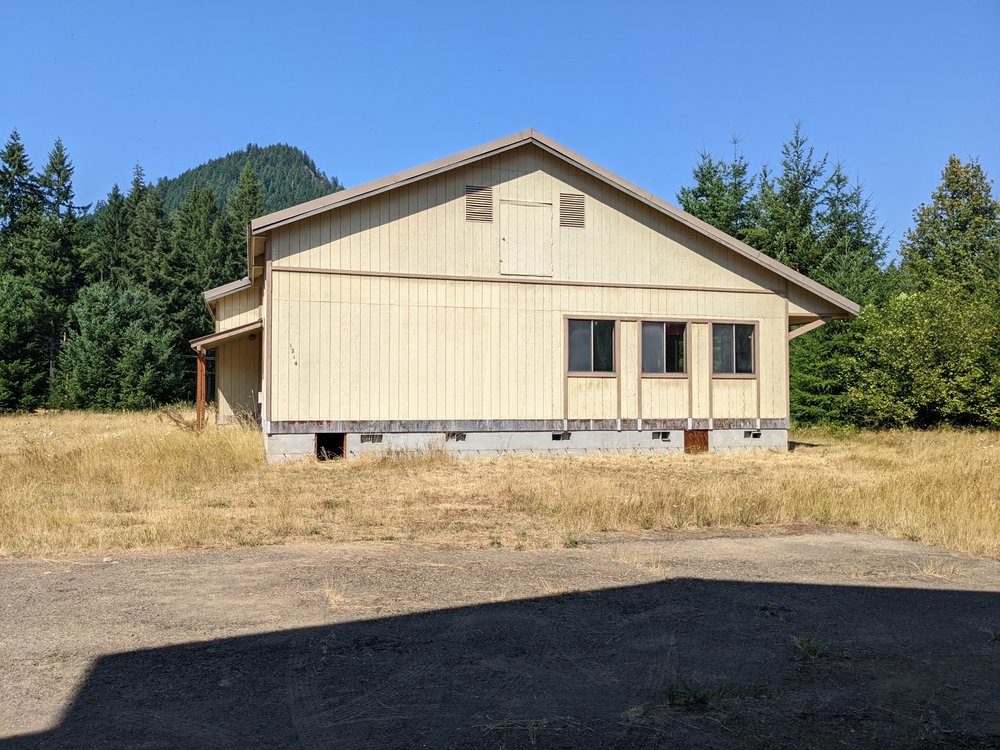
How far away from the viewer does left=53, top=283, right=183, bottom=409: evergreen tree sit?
120 feet

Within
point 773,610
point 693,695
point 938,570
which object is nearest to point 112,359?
point 938,570

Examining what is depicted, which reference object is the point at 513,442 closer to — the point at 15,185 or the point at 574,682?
the point at 574,682

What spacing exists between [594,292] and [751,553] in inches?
428

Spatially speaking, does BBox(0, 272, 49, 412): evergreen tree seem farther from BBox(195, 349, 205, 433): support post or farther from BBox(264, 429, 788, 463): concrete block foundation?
BBox(264, 429, 788, 463): concrete block foundation

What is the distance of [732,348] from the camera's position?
1955 cm

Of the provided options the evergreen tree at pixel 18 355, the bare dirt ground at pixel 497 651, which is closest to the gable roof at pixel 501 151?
the bare dirt ground at pixel 497 651

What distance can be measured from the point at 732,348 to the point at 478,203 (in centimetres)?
674

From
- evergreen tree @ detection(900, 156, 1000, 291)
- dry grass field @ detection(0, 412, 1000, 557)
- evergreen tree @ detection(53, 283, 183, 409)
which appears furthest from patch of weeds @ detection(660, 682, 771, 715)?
evergreen tree @ detection(900, 156, 1000, 291)

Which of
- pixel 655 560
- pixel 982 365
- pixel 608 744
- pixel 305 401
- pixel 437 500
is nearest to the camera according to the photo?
pixel 608 744

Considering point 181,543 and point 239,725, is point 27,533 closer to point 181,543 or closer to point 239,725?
point 181,543

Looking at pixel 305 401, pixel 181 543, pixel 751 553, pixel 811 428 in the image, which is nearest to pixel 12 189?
pixel 305 401

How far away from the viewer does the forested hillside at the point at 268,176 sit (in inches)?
5655

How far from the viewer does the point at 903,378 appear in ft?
83.2

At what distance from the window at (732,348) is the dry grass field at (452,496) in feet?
6.99
